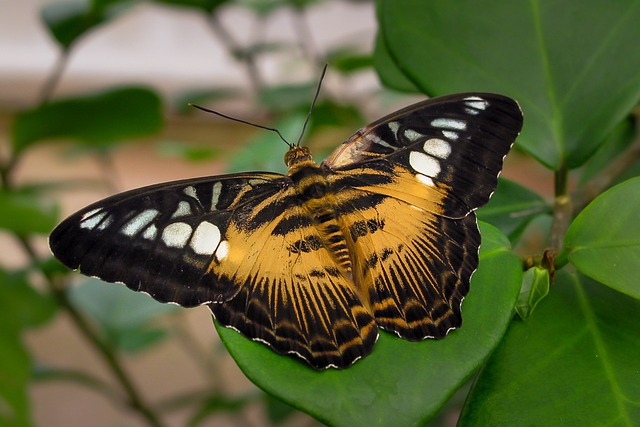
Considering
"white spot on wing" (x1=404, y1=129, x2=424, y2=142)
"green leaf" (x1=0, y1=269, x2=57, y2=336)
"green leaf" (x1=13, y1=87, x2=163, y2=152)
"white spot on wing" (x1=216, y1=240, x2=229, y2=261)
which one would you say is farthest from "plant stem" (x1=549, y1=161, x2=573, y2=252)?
"green leaf" (x1=0, y1=269, x2=57, y2=336)

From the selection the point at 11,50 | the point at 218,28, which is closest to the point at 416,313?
the point at 218,28

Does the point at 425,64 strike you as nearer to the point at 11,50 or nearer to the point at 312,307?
the point at 312,307

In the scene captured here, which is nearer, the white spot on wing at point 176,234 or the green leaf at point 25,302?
the white spot on wing at point 176,234

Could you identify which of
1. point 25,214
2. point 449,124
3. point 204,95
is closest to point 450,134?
point 449,124

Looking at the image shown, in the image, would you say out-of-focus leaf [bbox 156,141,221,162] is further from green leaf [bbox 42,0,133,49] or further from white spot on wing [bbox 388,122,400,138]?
white spot on wing [bbox 388,122,400,138]

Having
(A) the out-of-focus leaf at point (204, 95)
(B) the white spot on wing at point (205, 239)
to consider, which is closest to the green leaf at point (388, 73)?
(B) the white spot on wing at point (205, 239)

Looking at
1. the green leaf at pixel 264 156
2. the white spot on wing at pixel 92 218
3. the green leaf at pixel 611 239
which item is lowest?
the green leaf at pixel 264 156

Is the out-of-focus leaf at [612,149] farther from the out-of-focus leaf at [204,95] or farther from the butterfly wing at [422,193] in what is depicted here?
the out-of-focus leaf at [204,95]
